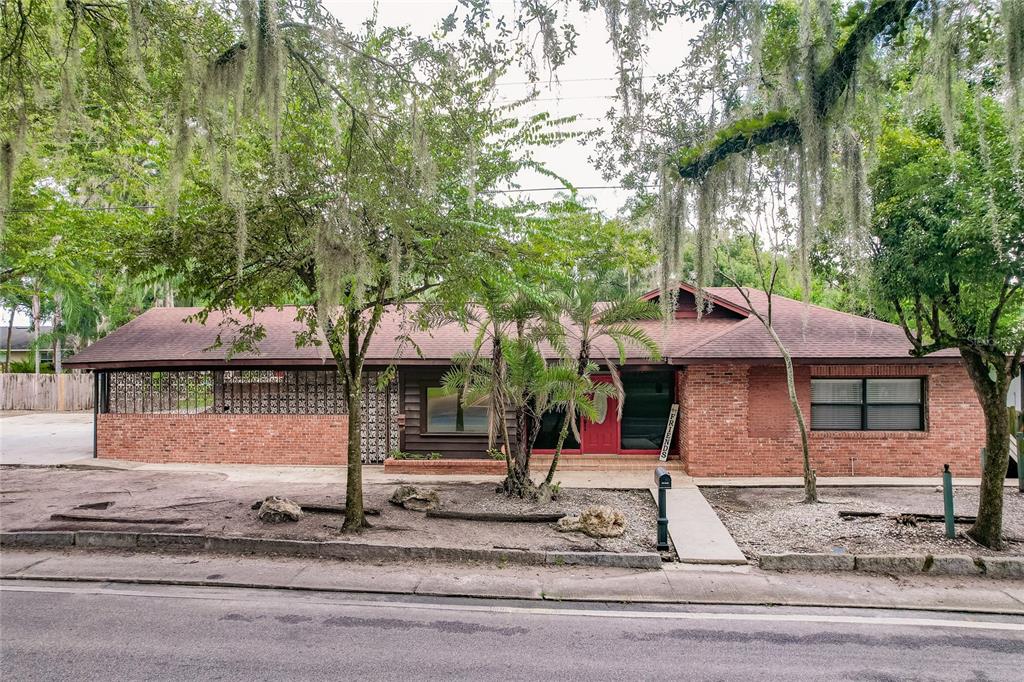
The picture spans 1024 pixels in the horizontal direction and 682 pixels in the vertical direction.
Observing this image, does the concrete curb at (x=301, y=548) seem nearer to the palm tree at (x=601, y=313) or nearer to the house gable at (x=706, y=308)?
the palm tree at (x=601, y=313)

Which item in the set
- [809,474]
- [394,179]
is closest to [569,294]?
[394,179]

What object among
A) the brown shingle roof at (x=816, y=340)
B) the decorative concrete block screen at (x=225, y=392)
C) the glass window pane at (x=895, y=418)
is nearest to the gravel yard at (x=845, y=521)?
the glass window pane at (x=895, y=418)

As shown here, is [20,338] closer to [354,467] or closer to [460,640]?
[354,467]

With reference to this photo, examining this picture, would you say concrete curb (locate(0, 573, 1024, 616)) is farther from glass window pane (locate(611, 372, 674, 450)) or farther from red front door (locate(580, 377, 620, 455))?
glass window pane (locate(611, 372, 674, 450))

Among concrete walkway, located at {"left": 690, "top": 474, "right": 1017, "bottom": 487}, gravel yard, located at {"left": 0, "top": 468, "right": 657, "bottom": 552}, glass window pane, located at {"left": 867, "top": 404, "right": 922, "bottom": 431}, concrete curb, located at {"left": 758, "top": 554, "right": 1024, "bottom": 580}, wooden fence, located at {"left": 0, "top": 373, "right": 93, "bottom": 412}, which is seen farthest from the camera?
wooden fence, located at {"left": 0, "top": 373, "right": 93, "bottom": 412}

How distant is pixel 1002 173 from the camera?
20.2 feet

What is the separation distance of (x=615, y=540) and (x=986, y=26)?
22.2 feet

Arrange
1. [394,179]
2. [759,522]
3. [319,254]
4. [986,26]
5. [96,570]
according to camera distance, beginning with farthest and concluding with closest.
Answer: [759,522] < [394,179] < [96,570] < [319,254] < [986,26]

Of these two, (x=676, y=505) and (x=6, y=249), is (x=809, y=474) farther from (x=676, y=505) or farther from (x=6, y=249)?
(x=6, y=249)

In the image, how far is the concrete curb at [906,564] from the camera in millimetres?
6297

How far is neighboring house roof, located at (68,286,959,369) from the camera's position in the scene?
11.2 meters

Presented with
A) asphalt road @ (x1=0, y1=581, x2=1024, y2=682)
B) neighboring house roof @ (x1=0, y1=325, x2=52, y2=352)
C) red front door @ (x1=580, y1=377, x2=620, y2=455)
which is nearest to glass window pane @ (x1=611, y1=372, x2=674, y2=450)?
red front door @ (x1=580, y1=377, x2=620, y2=455)

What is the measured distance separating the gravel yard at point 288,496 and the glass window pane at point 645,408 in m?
2.91

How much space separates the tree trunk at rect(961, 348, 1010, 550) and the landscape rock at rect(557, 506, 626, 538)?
4339 millimetres
